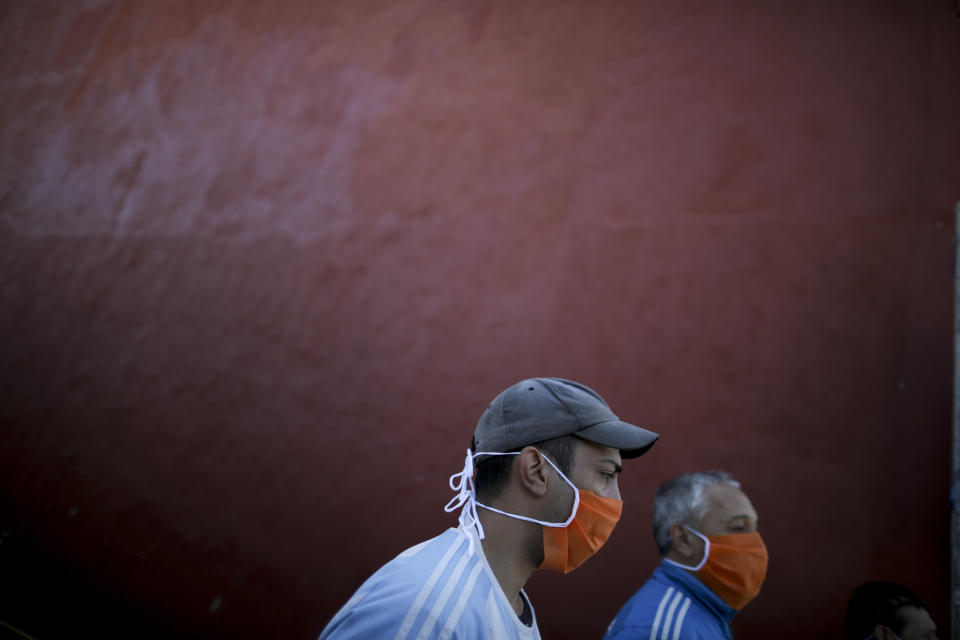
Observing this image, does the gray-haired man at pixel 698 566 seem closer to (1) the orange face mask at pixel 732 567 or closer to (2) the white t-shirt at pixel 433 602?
(1) the orange face mask at pixel 732 567

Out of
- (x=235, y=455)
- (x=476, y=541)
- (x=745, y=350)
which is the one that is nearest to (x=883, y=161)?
(x=745, y=350)

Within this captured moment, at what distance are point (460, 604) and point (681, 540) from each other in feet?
4.13

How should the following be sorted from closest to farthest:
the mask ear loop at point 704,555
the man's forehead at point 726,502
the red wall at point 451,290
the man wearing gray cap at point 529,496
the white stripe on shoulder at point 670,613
→ the man wearing gray cap at point 529,496 → the white stripe on shoulder at point 670,613 → the mask ear loop at point 704,555 → the man's forehead at point 726,502 → the red wall at point 451,290

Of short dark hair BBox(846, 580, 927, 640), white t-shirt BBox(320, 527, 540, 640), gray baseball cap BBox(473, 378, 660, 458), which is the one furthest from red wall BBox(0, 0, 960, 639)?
white t-shirt BBox(320, 527, 540, 640)

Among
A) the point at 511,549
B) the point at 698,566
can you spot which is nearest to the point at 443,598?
the point at 511,549

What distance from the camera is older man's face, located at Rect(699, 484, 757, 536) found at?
239 centimetres

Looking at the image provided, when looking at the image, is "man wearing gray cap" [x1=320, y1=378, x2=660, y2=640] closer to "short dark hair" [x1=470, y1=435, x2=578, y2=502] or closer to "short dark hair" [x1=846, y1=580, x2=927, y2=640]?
"short dark hair" [x1=470, y1=435, x2=578, y2=502]

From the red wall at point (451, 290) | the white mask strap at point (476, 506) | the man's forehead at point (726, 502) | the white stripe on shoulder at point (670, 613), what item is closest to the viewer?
the white mask strap at point (476, 506)

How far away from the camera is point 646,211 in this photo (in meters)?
3.76

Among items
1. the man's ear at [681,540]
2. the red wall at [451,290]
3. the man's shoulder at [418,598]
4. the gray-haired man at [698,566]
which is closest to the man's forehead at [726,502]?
the gray-haired man at [698,566]

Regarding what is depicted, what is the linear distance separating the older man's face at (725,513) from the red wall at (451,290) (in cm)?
81

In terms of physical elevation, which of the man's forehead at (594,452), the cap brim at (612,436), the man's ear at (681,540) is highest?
the cap brim at (612,436)

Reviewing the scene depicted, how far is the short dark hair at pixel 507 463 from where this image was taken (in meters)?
1.65

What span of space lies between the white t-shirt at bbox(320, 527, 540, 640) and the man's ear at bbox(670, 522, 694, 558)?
3.21ft
